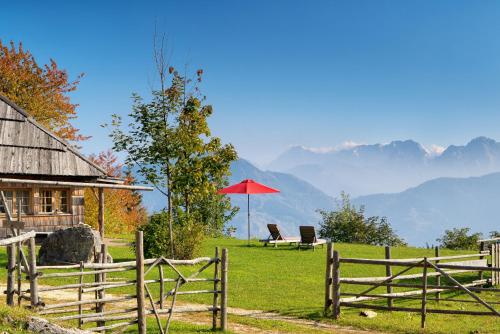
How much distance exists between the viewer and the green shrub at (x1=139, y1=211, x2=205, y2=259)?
19.9 meters

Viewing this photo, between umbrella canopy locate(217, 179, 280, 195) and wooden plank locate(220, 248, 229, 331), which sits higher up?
umbrella canopy locate(217, 179, 280, 195)

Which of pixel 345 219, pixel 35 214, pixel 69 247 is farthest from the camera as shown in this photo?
pixel 345 219

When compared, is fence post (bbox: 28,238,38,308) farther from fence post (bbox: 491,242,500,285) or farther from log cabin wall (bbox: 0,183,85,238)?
log cabin wall (bbox: 0,183,85,238)

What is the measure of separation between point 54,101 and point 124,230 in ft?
31.4

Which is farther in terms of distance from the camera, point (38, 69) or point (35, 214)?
point (38, 69)

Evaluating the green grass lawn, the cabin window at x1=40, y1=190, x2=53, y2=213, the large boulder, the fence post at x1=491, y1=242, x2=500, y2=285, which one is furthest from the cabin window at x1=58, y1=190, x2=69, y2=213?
the fence post at x1=491, y1=242, x2=500, y2=285

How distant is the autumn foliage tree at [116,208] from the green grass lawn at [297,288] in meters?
9.19

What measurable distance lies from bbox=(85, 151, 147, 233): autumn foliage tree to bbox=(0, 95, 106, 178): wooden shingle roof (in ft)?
5.99

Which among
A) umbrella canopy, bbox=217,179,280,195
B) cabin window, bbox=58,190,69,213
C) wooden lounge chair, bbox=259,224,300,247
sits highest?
umbrella canopy, bbox=217,179,280,195

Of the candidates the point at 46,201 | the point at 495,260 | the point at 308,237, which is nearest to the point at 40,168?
the point at 46,201

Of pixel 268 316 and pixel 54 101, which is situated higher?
pixel 54 101

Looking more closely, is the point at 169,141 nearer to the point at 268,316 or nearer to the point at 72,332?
the point at 268,316

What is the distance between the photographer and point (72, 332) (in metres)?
7.93

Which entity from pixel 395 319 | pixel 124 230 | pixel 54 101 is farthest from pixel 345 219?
pixel 395 319
